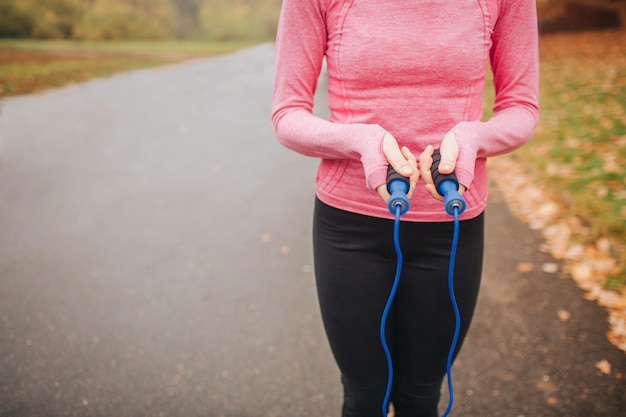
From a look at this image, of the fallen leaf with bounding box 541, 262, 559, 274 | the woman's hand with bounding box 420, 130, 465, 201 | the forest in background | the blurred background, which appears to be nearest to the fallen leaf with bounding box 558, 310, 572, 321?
the blurred background

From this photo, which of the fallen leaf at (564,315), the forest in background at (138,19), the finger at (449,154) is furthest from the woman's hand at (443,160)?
the forest in background at (138,19)

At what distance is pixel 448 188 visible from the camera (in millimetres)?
1015

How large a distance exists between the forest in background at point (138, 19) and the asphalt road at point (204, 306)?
65.2 ft

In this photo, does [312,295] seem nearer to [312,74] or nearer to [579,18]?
[312,74]

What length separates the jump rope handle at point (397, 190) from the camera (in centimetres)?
99

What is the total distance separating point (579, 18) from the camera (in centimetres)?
1583

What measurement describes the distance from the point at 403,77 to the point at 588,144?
16.8 ft

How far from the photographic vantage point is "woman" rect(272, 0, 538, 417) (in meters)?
1.18

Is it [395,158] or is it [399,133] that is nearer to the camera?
[395,158]

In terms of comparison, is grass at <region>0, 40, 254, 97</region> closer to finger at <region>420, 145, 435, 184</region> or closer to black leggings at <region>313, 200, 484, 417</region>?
black leggings at <region>313, 200, 484, 417</region>

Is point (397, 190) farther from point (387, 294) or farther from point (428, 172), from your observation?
point (387, 294)

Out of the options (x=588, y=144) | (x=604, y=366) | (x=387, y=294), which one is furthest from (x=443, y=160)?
(x=588, y=144)

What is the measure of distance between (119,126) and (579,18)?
16109 millimetres

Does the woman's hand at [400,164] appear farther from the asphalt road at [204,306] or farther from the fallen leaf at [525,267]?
the fallen leaf at [525,267]
